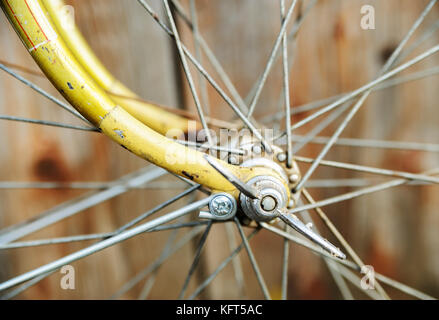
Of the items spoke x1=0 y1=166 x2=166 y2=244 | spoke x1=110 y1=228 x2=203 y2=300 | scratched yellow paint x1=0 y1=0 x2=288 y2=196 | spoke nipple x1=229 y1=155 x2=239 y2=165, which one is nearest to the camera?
scratched yellow paint x1=0 y1=0 x2=288 y2=196

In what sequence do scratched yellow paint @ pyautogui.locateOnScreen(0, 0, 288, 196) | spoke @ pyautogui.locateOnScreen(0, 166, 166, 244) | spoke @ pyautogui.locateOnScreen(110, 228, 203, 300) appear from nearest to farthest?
scratched yellow paint @ pyautogui.locateOnScreen(0, 0, 288, 196) < spoke @ pyautogui.locateOnScreen(0, 166, 166, 244) < spoke @ pyautogui.locateOnScreen(110, 228, 203, 300)

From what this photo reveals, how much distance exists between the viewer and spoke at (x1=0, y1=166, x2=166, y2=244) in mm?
599

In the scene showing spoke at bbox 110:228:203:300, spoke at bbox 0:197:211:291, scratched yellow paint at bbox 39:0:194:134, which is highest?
scratched yellow paint at bbox 39:0:194:134

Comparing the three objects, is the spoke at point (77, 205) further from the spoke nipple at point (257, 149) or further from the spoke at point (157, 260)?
the spoke nipple at point (257, 149)

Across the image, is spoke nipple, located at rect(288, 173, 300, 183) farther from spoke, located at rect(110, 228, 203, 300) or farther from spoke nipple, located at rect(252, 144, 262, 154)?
spoke, located at rect(110, 228, 203, 300)

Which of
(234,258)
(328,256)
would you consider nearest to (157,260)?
(234,258)

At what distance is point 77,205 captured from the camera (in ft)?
2.12

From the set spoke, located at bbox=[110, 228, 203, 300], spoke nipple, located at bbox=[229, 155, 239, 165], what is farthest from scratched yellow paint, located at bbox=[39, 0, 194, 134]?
spoke, located at bbox=[110, 228, 203, 300]

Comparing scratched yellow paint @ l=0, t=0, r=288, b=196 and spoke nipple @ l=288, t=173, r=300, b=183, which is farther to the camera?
spoke nipple @ l=288, t=173, r=300, b=183

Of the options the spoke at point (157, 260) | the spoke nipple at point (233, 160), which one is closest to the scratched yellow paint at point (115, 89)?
the spoke nipple at point (233, 160)
